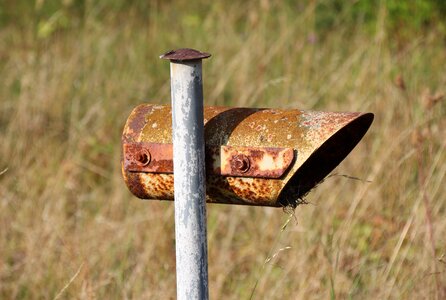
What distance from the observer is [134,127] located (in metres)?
1.89

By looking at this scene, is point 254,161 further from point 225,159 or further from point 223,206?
point 223,206

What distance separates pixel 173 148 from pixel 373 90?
93.2 inches

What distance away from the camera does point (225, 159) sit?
5.91 ft

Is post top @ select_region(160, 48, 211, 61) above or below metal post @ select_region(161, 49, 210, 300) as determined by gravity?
above

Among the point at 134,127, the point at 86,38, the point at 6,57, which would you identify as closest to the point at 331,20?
the point at 86,38

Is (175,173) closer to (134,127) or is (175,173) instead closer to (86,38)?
(134,127)

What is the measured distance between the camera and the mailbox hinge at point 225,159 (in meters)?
1.75

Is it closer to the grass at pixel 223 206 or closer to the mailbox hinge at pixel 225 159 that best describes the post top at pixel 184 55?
the mailbox hinge at pixel 225 159

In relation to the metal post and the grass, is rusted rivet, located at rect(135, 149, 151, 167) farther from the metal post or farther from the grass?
the grass

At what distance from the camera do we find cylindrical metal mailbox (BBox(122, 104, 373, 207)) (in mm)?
1758

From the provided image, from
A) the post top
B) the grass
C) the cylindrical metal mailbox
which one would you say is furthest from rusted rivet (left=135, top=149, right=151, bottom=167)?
the grass

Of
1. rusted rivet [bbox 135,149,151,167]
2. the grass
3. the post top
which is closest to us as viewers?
the post top

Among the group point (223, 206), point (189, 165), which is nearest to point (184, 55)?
point (189, 165)

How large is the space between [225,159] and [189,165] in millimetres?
85
